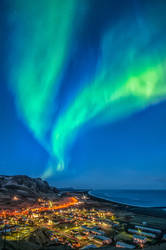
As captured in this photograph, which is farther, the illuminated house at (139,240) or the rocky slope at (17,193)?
the rocky slope at (17,193)

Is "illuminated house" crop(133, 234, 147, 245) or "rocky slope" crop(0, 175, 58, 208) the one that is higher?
"rocky slope" crop(0, 175, 58, 208)

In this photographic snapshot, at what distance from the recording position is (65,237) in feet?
118

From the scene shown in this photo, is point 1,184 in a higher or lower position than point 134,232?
higher

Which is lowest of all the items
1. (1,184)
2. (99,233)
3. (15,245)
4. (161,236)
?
(161,236)

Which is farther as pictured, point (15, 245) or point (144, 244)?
point (144, 244)

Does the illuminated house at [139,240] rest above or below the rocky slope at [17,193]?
below

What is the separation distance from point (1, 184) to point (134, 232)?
11212 cm

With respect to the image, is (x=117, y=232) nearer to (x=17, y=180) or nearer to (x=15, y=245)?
(x=15, y=245)

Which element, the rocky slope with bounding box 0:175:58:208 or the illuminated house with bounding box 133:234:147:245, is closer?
the illuminated house with bounding box 133:234:147:245

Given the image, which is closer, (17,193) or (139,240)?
(139,240)

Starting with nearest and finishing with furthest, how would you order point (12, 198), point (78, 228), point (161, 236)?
point (161, 236)
point (78, 228)
point (12, 198)

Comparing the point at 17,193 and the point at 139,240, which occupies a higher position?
the point at 17,193

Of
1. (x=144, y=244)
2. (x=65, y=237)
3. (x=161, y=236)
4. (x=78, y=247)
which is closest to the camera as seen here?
(x=78, y=247)

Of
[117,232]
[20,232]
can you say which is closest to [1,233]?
[20,232]
